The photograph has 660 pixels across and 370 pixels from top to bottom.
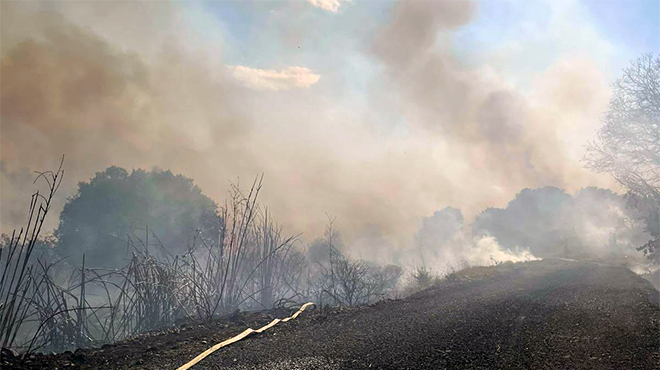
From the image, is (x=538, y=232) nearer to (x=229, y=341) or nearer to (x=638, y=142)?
(x=638, y=142)

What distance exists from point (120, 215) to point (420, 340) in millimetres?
28039

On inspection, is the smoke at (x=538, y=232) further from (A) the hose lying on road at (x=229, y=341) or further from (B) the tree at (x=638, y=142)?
(A) the hose lying on road at (x=229, y=341)

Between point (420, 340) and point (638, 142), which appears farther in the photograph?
point (638, 142)

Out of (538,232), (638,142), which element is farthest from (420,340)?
(538,232)

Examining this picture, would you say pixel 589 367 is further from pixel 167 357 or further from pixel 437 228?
pixel 437 228

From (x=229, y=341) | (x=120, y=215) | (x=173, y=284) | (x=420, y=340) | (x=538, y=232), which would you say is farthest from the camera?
(x=538, y=232)

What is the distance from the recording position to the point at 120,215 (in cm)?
2888

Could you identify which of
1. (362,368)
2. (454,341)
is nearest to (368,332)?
(454,341)

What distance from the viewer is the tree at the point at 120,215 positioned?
1092 inches

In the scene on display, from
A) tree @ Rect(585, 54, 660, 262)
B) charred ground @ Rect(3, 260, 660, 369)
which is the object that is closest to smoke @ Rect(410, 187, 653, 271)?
tree @ Rect(585, 54, 660, 262)

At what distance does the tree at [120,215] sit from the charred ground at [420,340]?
866 inches

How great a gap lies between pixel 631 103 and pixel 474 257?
62.0ft

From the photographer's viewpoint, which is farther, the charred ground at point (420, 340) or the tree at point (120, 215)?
the tree at point (120, 215)

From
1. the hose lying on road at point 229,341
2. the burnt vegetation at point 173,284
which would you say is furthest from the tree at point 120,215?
the hose lying on road at point 229,341
